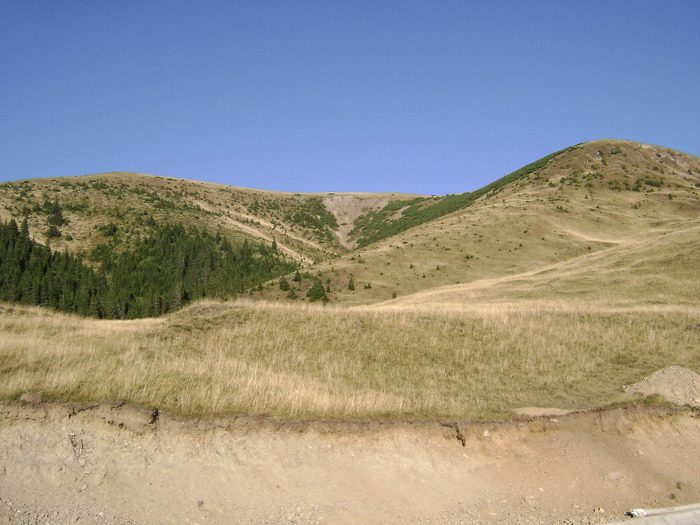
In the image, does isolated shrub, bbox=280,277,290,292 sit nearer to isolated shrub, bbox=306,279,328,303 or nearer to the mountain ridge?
the mountain ridge

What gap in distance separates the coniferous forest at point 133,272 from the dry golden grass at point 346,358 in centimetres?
5225

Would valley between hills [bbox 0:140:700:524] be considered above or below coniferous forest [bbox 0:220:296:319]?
above

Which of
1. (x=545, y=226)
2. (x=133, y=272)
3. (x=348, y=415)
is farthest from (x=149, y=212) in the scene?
(x=348, y=415)

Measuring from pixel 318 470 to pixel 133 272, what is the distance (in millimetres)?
84797

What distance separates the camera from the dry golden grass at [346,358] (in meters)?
10.0

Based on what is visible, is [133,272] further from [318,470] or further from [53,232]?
[318,470]

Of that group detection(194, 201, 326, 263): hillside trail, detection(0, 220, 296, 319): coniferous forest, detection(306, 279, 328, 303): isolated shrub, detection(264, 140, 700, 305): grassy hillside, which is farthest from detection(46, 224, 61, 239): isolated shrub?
detection(306, 279, 328, 303): isolated shrub

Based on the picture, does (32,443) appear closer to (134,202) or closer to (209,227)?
(209,227)

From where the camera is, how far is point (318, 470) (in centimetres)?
876

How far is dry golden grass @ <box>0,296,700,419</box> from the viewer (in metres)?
10.0

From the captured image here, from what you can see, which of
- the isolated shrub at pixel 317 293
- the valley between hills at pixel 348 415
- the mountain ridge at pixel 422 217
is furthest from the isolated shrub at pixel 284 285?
the valley between hills at pixel 348 415

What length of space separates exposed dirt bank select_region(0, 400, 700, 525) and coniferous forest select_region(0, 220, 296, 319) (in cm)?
5924

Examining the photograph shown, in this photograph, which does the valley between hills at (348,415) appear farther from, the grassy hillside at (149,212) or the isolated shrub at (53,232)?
the grassy hillside at (149,212)

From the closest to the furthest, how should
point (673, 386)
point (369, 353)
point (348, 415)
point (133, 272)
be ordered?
point (348, 415) < point (673, 386) < point (369, 353) < point (133, 272)
